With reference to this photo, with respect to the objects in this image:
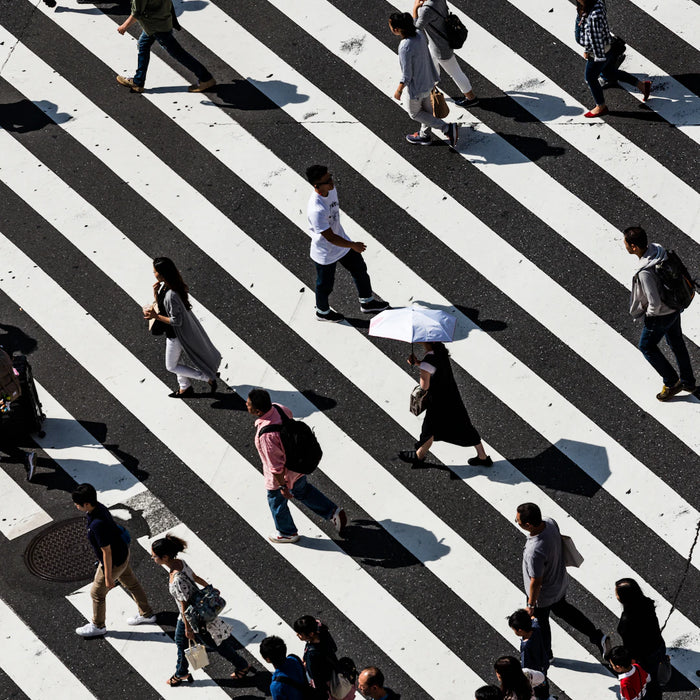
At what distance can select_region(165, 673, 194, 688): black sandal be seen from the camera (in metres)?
11.7

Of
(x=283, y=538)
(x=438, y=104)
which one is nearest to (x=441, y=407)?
(x=283, y=538)

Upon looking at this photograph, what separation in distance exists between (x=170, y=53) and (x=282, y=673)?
806cm

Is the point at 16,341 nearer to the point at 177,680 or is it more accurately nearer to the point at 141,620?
the point at 141,620

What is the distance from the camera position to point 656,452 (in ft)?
42.0

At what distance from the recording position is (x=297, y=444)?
11.7m

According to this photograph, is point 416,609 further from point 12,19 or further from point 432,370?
point 12,19

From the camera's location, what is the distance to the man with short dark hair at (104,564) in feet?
36.7

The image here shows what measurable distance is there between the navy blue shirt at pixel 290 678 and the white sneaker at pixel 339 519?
2230mm

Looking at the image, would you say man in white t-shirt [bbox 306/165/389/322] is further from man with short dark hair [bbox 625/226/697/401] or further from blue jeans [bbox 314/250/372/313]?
man with short dark hair [bbox 625/226/697/401]

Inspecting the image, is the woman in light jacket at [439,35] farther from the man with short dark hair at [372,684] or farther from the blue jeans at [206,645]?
the man with short dark hair at [372,684]

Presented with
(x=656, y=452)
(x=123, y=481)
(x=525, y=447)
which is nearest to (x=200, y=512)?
(x=123, y=481)

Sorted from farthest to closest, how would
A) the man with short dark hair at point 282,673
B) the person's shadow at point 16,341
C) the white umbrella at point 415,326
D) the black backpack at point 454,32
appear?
1. the black backpack at point 454,32
2. the person's shadow at point 16,341
3. the white umbrella at point 415,326
4. the man with short dark hair at point 282,673

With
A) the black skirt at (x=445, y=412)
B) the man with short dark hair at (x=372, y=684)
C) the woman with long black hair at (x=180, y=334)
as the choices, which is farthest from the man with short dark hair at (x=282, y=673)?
the woman with long black hair at (x=180, y=334)

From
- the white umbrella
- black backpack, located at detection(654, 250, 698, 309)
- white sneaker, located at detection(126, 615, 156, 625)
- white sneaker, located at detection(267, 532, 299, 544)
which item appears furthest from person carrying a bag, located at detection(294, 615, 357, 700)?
black backpack, located at detection(654, 250, 698, 309)
